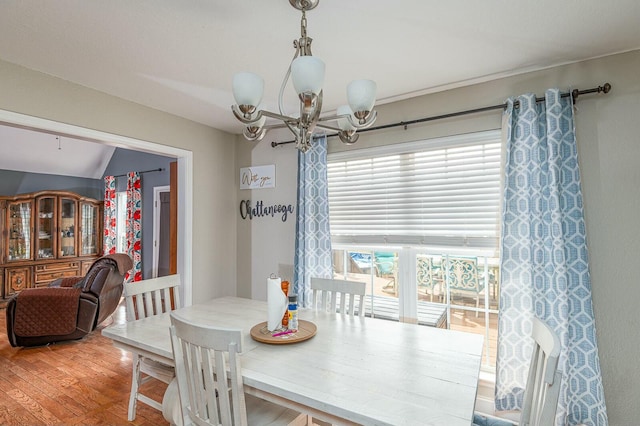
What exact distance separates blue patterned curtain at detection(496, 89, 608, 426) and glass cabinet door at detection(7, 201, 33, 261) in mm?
7021

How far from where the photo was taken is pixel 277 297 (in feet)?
5.80

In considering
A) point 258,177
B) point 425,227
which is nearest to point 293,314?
point 425,227

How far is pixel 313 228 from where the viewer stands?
2.97 m

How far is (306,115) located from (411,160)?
162cm

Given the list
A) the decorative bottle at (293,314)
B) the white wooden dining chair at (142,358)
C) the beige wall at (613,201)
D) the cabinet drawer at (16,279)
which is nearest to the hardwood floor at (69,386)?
the white wooden dining chair at (142,358)

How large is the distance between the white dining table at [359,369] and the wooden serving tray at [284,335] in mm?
29

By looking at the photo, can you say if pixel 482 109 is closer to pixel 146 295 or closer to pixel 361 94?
pixel 361 94

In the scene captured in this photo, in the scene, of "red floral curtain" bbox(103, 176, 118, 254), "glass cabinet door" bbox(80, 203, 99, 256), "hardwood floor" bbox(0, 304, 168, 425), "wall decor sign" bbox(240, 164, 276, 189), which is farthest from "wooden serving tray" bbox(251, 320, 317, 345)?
"glass cabinet door" bbox(80, 203, 99, 256)

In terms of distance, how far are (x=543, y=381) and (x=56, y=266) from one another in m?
7.19

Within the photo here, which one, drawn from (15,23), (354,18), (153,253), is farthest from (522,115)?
(153,253)

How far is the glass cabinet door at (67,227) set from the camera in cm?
590

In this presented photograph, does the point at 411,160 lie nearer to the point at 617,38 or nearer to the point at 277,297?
the point at 617,38

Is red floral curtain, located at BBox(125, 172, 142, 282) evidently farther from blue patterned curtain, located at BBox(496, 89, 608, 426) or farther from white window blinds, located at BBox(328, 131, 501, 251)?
blue patterned curtain, located at BBox(496, 89, 608, 426)

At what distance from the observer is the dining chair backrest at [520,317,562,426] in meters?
0.98
